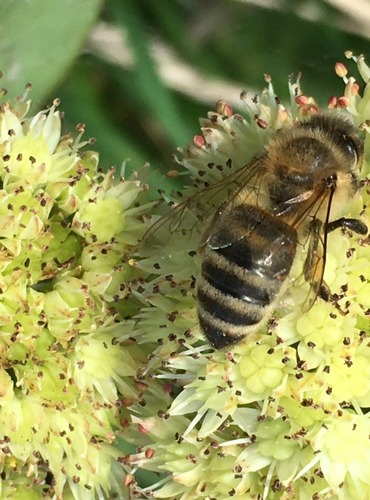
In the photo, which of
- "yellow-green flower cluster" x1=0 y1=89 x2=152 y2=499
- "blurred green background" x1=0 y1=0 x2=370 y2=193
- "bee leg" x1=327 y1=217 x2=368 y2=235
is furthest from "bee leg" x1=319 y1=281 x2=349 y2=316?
"blurred green background" x1=0 y1=0 x2=370 y2=193

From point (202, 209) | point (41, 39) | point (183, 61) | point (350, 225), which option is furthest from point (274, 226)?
point (183, 61)

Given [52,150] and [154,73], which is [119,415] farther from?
[154,73]

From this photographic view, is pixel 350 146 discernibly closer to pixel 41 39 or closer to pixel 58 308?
pixel 58 308

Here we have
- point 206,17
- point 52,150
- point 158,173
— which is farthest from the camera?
point 206,17

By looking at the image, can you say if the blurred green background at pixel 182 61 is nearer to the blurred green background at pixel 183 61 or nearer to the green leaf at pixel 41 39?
the blurred green background at pixel 183 61

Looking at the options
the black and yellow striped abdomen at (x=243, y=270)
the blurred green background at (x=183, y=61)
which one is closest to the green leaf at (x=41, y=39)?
the blurred green background at (x=183, y=61)

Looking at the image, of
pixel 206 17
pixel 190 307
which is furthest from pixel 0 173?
pixel 206 17
